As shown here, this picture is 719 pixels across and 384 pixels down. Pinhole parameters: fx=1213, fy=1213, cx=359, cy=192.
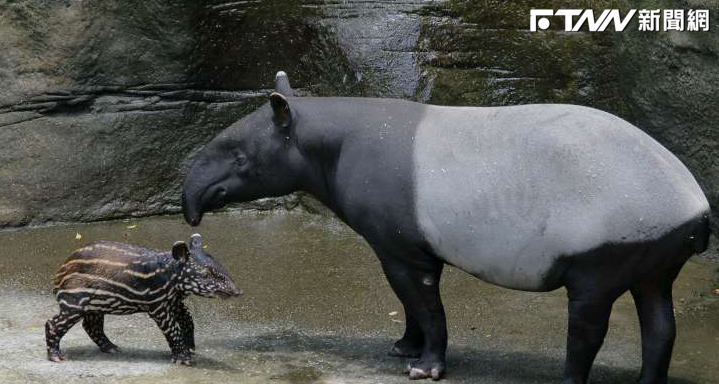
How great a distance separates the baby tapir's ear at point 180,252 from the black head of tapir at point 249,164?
1.70 feet

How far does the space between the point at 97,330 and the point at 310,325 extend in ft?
4.40

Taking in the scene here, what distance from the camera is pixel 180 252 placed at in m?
6.36

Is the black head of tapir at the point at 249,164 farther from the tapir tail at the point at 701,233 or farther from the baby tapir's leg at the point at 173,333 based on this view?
the tapir tail at the point at 701,233

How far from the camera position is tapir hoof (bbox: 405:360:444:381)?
21.0 ft

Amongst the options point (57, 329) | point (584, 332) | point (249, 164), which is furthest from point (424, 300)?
point (57, 329)

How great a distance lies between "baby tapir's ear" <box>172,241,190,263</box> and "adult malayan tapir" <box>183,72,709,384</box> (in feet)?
1.82

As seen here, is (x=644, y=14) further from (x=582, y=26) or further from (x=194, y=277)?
(x=194, y=277)

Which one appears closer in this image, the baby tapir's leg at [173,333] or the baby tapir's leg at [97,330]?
the baby tapir's leg at [173,333]

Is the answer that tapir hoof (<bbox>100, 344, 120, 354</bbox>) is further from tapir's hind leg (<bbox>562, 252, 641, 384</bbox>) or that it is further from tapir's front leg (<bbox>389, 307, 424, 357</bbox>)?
tapir's hind leg (<bbox>562, 252, 641, 384</bbox>)

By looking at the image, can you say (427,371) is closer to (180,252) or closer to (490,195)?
(490,195)

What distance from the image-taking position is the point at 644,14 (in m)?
8.90

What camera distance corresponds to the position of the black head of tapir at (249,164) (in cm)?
671

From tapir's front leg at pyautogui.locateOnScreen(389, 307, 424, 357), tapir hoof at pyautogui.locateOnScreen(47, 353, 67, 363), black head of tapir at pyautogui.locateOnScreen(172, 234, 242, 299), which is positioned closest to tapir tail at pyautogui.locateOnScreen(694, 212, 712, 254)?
tapir's front leg at pyautogui.locateOnScreen(389, 307, 424, 357)

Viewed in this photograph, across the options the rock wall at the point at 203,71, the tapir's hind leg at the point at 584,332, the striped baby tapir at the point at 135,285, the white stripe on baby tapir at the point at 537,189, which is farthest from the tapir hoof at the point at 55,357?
the rock wall at the point at 203,71
